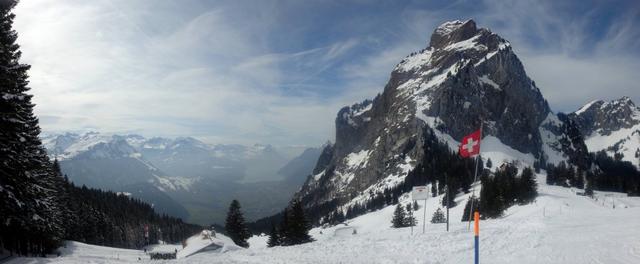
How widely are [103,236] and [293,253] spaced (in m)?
83.3

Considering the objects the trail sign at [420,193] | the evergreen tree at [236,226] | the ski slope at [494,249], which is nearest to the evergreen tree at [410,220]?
the trail sign at [420,193]

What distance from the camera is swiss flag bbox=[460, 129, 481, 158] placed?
28.9 meters

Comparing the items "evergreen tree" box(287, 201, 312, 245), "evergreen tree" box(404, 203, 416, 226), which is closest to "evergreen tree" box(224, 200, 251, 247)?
"evergreen tree" box(287, 201, 312, 245)

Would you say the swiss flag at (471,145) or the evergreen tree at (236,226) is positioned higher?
the swiss flag at (471,145)

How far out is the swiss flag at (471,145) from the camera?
2885 cm

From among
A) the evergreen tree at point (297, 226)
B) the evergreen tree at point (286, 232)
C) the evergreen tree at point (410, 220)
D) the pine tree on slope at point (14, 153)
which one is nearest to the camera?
the pine tree on slope at point (14, 153)

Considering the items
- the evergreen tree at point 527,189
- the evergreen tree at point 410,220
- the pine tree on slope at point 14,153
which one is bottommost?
the evergreen tree at point 410,220

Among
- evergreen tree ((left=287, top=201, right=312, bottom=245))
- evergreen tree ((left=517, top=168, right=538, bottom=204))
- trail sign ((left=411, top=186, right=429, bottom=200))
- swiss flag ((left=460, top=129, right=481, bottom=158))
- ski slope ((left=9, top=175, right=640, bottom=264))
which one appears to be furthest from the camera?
evergreen tree ((left=517, top=168, right=538, bottom=204))

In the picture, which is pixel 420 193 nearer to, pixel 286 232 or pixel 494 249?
pixel 286 232

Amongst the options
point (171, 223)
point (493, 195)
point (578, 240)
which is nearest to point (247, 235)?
point (493, 195)

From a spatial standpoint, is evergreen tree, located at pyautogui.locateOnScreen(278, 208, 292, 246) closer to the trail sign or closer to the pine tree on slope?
the trail sign

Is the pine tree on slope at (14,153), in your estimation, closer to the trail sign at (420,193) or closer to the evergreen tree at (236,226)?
the trail sign at (420,193)

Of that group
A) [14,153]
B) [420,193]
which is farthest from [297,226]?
[14,153]

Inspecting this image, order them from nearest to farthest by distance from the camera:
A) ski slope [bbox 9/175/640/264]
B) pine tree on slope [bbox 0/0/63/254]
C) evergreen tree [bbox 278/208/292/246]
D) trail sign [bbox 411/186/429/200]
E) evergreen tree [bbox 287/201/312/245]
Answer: ski slope [bbox 9/175/640/264]
pine tree on slope [bbox 0/0/63/254]
trail sign [bbox 411/186/429/200]
evergreen tree [bbox 287/201/312/245]
evergreen tree [bbox 278/208/292/246]
